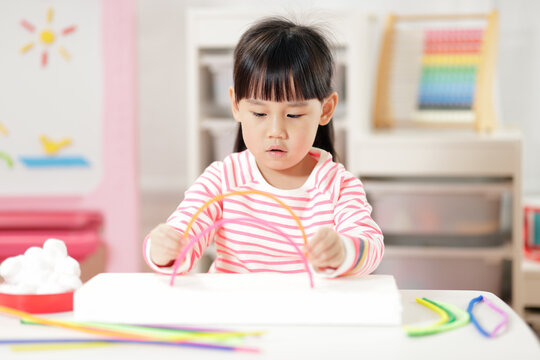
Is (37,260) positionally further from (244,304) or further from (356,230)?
(356,230)

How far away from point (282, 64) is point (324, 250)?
0.29m

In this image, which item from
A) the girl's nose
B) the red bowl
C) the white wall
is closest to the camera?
the red bowl

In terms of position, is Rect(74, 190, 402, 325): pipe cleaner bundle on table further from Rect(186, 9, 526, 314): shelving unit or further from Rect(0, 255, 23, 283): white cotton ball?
Rect(186, 9, 526, 314): shelving unit

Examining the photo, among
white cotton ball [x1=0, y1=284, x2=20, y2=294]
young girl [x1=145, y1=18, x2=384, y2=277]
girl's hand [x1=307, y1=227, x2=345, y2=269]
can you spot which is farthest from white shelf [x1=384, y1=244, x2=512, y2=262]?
white cotton ball [x1=0, y1=284, x2=20, y2=294]

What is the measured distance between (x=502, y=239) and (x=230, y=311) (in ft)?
5.48

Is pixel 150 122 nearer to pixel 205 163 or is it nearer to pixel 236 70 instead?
pixel 205 163

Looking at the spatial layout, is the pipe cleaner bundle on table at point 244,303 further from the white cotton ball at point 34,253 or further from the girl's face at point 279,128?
the girl's face at point 279,128

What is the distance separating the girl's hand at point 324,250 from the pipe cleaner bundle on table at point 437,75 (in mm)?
1745

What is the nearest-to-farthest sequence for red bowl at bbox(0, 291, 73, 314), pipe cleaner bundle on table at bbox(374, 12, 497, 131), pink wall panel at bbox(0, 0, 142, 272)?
red bowl at bbox(0, 291, 73, 314) < pink wall panel at bbox(0, 0, 142, 272) < pipe cleaner bundle on table at bbox(374, 12, 497, 131)

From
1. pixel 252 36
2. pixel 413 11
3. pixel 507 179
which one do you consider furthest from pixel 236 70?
pixel 413 11

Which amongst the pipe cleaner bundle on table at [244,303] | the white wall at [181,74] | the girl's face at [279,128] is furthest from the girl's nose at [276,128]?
the white wall at [181,74]

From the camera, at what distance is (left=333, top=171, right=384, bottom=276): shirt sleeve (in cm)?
81

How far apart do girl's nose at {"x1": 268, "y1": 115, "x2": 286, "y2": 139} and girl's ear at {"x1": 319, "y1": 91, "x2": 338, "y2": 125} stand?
0.10 meters

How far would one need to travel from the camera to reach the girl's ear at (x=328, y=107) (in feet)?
3.31
